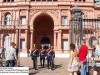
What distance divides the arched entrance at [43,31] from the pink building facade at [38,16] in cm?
156

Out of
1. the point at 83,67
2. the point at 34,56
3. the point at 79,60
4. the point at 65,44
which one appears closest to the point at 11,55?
the point at 79,60

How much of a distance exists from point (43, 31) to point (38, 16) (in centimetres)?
447

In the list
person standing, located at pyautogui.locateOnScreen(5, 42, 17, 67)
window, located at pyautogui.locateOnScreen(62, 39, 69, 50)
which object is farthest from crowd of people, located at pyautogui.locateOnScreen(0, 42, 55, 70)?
window, located at pyautogui.locateOnScreen(62, 39, 69, 50)

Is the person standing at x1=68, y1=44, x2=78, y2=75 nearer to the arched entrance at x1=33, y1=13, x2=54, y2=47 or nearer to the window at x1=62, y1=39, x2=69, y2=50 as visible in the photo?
the window at x1=62, y1=39, x2=69, y2=50

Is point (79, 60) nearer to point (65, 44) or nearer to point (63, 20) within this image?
point (65, 44)

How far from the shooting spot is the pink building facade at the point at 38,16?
53.0 m

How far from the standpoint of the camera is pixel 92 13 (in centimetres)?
5516

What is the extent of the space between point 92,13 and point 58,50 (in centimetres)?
962

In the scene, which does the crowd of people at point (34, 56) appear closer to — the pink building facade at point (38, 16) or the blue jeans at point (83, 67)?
the blue jeans at point (83, 67)

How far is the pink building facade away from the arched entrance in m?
1.56

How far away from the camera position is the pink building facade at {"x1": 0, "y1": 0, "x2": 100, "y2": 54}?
174 feet

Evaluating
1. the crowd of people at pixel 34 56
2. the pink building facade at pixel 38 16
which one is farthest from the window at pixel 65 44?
the crowd of people at pixel 34 56

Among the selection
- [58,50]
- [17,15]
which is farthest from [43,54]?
[17,15]

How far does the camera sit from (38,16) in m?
55.4
